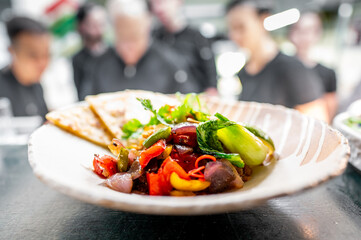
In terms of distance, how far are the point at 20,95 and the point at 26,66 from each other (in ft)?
1.36

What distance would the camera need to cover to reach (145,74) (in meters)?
3.44

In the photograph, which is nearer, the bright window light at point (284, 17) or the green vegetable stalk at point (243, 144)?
the green vegetable stalk at point (243, 144)

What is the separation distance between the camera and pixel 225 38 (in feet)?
22.9

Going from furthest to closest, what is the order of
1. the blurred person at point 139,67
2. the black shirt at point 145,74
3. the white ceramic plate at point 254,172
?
the black shirt at point 145,74, the blurred person at point 139,67, the white ceramic plate at point 254,172

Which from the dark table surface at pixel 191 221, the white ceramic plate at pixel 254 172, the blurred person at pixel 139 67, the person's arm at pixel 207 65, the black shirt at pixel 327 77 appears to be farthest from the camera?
the person's arm at pixel 207 65

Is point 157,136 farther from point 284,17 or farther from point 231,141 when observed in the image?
point 284,17

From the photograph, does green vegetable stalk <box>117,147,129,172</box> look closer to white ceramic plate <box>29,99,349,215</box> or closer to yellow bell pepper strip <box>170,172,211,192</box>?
white ceramic plate <box>29,99,349,215</box>

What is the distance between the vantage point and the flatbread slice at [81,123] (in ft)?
4.14

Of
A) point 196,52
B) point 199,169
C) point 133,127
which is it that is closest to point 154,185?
point 199,169

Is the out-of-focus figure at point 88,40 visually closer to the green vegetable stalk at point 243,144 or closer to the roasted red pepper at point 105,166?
the roasted red pepper at point 105,166

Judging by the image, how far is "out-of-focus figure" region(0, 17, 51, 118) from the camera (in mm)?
3078

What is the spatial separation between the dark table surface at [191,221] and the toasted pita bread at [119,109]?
478mm

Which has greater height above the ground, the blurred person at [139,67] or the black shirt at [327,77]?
the blurred person at [139,67]

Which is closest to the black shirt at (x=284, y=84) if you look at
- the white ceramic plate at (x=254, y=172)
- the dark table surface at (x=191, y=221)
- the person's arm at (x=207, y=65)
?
the person's arm at (x=207, y=65)
